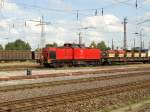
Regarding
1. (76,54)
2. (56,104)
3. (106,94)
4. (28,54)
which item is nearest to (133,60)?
(76,54)

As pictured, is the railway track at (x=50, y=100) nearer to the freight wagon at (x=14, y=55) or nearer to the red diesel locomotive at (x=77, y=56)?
the red diesel locomotive at (x=77, y=56)

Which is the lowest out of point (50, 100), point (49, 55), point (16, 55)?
point (50, 100)

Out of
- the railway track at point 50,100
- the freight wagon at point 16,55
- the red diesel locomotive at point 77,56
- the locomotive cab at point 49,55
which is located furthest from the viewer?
the freight wagon at point 16,55

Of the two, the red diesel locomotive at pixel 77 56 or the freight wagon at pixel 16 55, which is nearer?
the red diesel locomotive at pixel 77 56

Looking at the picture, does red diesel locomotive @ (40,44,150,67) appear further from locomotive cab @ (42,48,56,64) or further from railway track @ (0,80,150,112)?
railway track @ (0,80,150,112)

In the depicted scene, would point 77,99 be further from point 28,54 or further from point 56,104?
point 28,54

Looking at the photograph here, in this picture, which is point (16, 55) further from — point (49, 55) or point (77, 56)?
point (49, 55)

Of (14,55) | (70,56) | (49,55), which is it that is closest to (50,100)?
(49,55)

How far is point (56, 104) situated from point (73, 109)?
3.45 feet

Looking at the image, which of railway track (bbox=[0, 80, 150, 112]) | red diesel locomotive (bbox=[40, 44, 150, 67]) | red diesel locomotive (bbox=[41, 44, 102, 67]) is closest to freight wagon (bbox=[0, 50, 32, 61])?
red diesel locomotive (bbox=[40, 44, 150, 67])

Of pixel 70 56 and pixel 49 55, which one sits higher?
pixel 49 55

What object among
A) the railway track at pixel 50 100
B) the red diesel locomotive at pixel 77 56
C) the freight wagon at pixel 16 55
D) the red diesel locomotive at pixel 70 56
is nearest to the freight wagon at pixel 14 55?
the freight wagon at pixel 16 55

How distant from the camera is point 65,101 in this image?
15.8 metres

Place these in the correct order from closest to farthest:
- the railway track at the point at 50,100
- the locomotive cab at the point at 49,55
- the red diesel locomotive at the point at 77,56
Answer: the railway track at the point at 50,100, the locomotive cab at the point at 49,55, the red diesel locomotive at the point at 77,56
